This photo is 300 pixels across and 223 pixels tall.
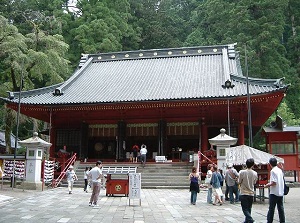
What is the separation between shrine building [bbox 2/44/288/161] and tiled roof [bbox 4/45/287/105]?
0.22 feet

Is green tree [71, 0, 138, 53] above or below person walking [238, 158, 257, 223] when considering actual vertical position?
above

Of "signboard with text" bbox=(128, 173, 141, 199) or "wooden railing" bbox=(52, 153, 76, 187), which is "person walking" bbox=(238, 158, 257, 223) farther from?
"wooden railing" bbox=(52, 153, 76, 187)

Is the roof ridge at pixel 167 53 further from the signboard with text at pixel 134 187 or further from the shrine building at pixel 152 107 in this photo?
the signboard with text at pixel 134 187

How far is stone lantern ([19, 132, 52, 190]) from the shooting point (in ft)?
54.2

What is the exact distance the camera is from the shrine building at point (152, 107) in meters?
21.4

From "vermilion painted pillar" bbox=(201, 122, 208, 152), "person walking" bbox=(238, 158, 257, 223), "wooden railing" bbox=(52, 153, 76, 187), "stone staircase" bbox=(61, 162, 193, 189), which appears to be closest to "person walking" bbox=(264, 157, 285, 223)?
"person walking" bbox=(238, 158, 257, 223)

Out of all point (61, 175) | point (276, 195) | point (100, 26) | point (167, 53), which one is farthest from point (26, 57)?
point (276, 195)

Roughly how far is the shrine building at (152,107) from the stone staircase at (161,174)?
2.45m

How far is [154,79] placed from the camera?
26344 millimetres

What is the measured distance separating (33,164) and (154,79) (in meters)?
12.3

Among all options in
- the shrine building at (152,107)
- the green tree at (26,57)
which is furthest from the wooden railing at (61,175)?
the green tree at (26,57)

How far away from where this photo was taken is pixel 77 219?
8781 mm

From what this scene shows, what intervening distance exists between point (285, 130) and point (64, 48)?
52.8 ft

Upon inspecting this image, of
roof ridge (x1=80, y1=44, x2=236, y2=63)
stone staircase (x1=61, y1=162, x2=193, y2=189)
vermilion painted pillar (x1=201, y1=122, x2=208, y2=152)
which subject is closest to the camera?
stone staircase (x1=61, y1=162, x2=193, y2=189)
